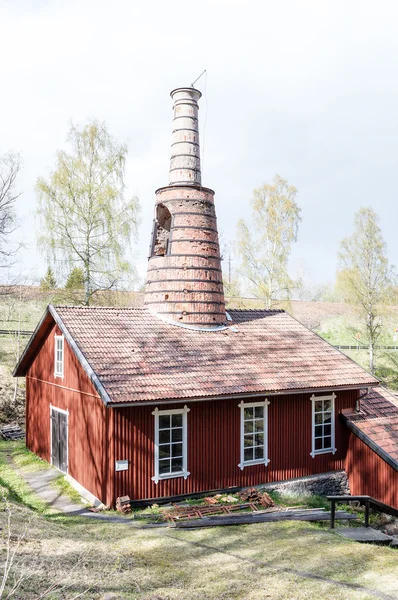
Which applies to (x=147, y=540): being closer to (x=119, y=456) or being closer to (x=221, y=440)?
(x=119, y=456)

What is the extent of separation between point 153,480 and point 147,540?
2.70m

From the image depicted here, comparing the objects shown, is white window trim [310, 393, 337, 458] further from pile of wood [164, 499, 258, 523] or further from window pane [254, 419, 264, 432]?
pile of wood [164, 499, 258, 523]

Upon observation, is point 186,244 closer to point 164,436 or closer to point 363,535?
point 164,436

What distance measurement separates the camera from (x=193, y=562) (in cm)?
801

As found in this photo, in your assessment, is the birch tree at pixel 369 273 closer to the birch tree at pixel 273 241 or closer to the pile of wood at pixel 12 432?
the birch tree at pixel 273 241

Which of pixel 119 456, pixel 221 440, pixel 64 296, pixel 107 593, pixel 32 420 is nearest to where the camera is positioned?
pixel 107 593

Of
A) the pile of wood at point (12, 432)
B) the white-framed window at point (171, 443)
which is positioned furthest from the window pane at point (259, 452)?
the pile of wood at point (12, 432)

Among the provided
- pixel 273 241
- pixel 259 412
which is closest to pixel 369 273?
pixel 273 241

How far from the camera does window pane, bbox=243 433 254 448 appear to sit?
13149 millimetres

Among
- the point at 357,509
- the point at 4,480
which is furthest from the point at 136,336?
the point at 357,509

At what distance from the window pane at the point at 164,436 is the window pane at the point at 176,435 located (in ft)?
0.39

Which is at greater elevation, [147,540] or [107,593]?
[107,593]

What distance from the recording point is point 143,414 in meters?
11.6

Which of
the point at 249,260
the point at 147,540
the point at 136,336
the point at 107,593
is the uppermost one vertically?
the point at 249,260
